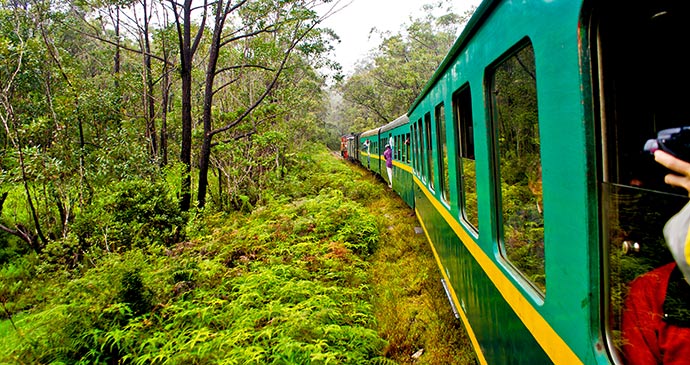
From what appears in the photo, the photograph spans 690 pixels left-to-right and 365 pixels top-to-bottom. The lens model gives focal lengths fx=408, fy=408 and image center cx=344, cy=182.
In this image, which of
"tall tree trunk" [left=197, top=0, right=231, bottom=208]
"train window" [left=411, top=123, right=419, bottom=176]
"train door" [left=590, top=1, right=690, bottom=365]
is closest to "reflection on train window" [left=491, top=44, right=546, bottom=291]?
"train door" [left=590, top=1, right=690, bottom=365]

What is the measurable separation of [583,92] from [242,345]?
3.43m

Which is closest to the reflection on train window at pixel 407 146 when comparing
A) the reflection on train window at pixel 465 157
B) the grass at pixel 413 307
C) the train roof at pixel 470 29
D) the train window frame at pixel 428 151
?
the grass at pixel 413 307

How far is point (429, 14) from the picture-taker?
1302 inches

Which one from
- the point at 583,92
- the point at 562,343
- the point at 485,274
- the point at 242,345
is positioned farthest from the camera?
the point at 242,345

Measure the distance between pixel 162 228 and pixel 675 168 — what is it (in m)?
8.01

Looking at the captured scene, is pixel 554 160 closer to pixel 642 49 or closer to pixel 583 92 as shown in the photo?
pixel 583 92

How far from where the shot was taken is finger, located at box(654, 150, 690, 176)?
2.84 ft

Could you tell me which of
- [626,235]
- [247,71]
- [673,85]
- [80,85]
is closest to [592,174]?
[626,235]

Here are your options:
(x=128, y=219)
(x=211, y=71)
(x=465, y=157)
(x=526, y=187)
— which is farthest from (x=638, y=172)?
(x=211, y=71)

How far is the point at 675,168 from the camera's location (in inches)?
34.9

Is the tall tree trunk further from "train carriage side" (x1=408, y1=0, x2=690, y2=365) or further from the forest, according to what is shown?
"train carriage side" (x1=408, y1=0, x2=690, y2=365)

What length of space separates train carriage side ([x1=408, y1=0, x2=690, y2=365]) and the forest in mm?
1933

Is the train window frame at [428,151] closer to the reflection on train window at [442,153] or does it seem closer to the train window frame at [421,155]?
the train window frame at [421,155]

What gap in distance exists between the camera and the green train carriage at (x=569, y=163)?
1.01 metres
